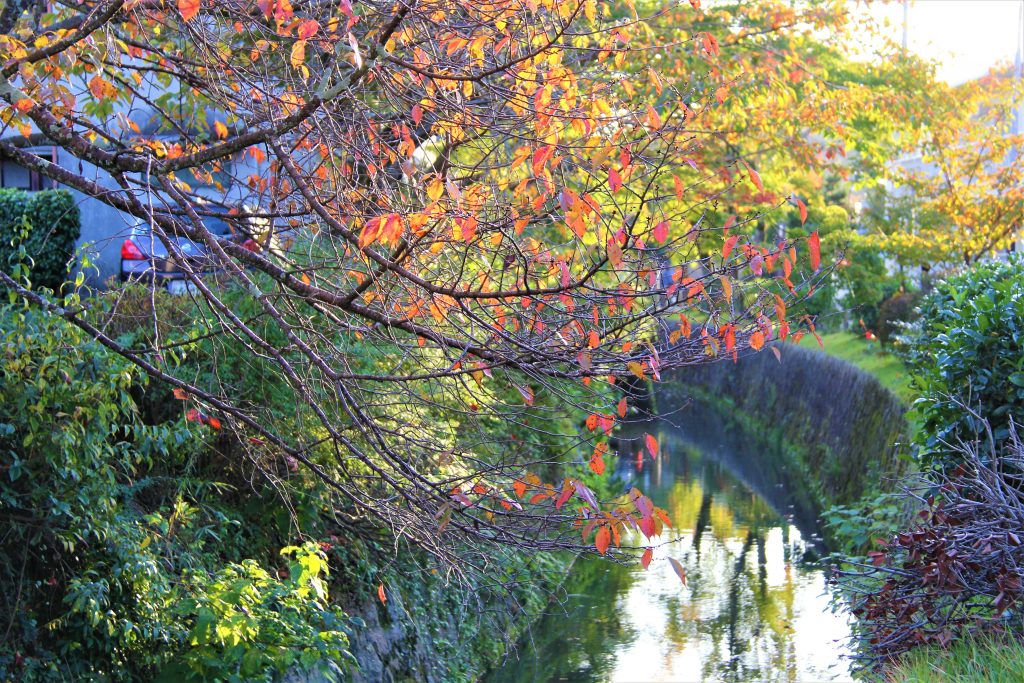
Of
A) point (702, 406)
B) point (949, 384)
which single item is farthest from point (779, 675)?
point (702, 406)

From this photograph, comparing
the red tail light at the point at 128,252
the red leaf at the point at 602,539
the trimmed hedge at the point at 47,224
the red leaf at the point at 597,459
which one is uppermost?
the trimmed hedge at the point at 47,224

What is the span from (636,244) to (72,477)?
11.5ft

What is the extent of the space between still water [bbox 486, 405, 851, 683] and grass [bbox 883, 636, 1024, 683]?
150 cm

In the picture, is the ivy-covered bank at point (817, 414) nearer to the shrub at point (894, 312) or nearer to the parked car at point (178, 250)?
the shrub at point (894, 312)

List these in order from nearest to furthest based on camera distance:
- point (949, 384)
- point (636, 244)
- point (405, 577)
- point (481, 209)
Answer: point (636, 244)
point (481, 209)
point (949, 384)
point (405, 577)

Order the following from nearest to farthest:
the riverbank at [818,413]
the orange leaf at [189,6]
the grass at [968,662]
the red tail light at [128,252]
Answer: the orange leaf at [189,6] → the grass at [968,662] → the red tail light at [128,252] → the riverbank at [818,413]

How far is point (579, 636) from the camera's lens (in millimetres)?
11641

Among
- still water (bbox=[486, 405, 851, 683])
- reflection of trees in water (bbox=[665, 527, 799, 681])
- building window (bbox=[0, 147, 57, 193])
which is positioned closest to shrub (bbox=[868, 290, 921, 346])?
still water (bbox=[486, 405, 851, 683])

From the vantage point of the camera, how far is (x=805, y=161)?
659 inches

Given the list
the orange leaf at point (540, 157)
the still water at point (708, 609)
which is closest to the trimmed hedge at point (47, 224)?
the still water at point (708, 609)

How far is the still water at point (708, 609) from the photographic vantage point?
10.6 m

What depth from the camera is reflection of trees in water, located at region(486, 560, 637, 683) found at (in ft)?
34.1

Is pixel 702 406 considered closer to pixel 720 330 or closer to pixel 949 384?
pixel 949 384

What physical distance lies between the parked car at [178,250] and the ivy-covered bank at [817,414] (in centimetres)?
598
